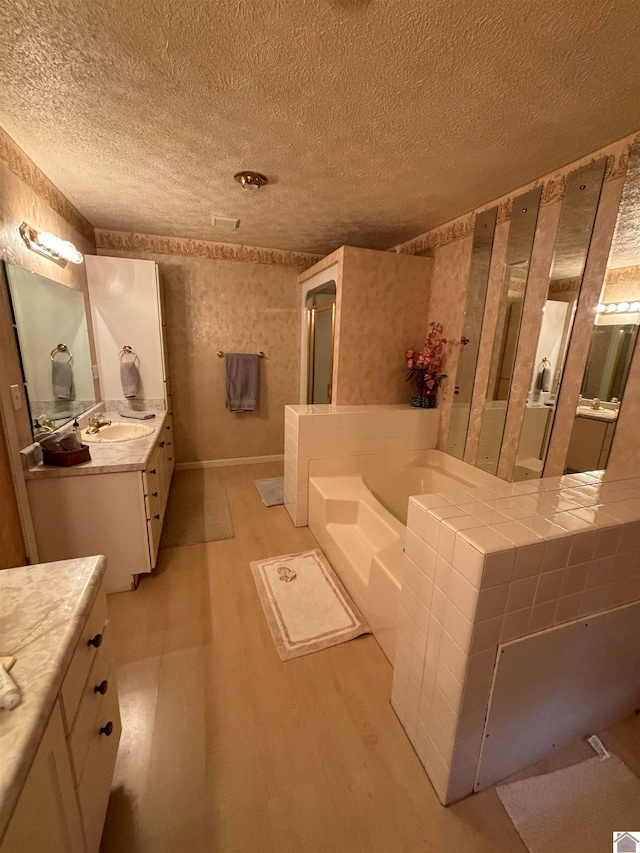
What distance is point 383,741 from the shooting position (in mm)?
1260

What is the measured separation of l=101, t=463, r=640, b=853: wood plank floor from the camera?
1.02 metres

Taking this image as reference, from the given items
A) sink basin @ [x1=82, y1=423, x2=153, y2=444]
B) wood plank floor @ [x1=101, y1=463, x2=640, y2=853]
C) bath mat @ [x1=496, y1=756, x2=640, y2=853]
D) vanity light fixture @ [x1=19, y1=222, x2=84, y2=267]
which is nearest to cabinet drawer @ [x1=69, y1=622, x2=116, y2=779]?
wood plank floor @ [x1=101, y1=463, x2=640, y2=853]

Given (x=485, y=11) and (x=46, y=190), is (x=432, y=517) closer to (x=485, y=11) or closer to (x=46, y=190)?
(x=485, y=11)

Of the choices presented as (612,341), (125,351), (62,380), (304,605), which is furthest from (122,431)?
(612,341)

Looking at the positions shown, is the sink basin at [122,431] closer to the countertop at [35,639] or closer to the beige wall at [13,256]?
the beige wall at [13,256]

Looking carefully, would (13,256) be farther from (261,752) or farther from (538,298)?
(538,298)

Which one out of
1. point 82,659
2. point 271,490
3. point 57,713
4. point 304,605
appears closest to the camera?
point 57,713

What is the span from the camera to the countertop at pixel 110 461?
1.74 m

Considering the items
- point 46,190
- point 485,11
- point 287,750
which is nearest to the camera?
point 485,11

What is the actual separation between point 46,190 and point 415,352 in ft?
9.00

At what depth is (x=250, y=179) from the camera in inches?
76.4

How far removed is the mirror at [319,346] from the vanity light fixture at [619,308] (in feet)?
7.28

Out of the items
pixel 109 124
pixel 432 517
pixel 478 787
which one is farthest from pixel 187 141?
pixel 478 787

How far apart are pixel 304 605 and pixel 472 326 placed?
85.5 inches
